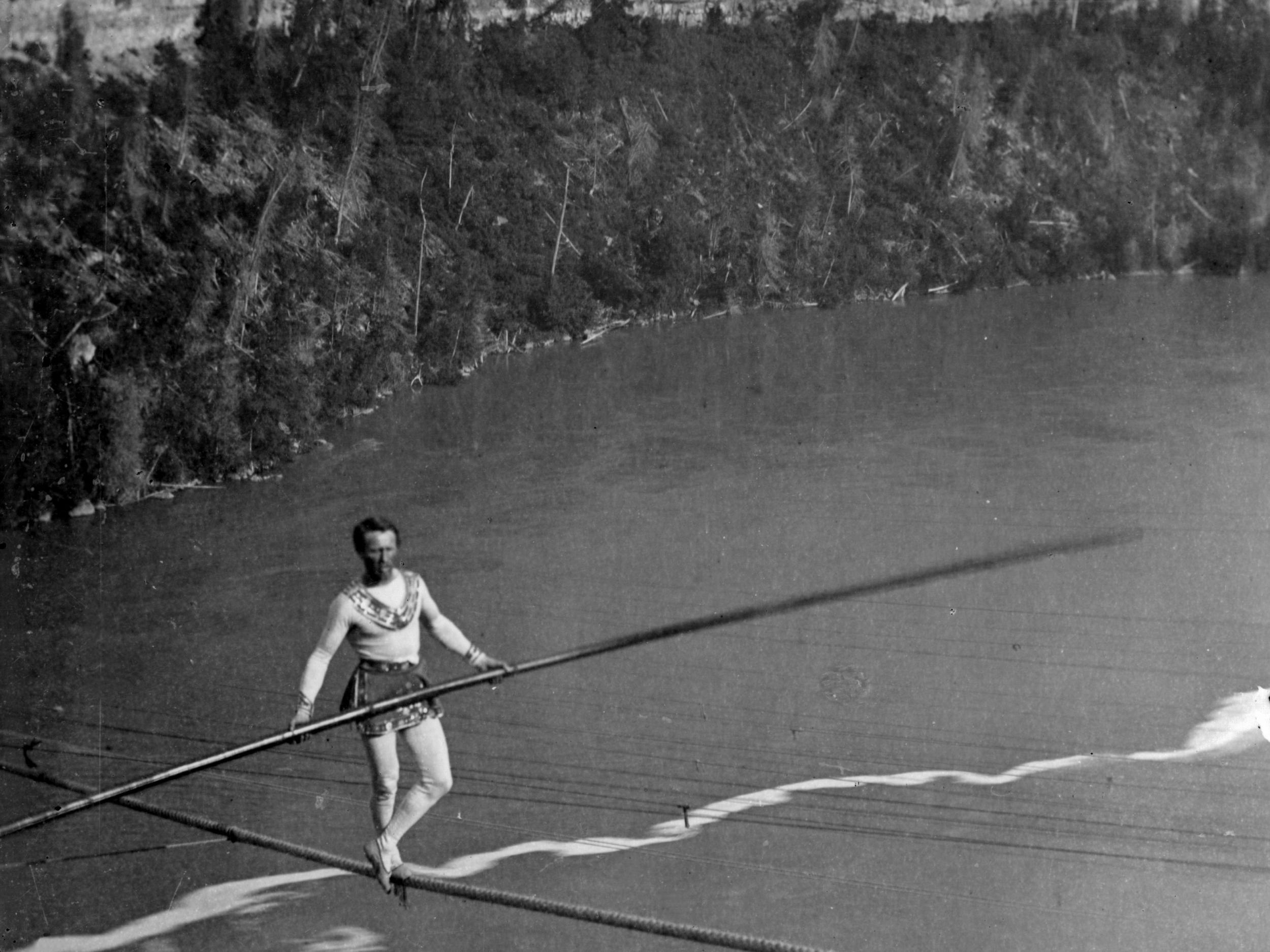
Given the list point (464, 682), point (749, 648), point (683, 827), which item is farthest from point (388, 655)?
point (749, 648)

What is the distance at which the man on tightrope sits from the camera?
12.1 feet

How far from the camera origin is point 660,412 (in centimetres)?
954

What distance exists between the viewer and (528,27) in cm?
Result: 911

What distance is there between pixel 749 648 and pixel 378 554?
5.40m

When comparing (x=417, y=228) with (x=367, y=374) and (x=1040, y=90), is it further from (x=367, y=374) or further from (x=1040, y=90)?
(x=1040, y=90)

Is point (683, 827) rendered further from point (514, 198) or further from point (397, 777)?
point (397, 777)

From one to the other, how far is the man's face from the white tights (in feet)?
1.16

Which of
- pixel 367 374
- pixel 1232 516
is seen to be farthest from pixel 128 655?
pixel 1232 516

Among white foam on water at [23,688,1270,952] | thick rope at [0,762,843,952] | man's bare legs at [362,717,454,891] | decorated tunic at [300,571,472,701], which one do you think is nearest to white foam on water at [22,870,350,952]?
white foam on water at [23,688,1270,952]

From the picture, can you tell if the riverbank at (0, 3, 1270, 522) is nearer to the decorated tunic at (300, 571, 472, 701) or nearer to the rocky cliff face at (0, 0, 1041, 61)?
the rocky cliff face at (0, 0, 1041, 61)

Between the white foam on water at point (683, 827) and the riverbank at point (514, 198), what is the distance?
8.45ft

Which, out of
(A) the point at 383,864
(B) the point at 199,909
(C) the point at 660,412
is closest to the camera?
(A) the point at 383,864

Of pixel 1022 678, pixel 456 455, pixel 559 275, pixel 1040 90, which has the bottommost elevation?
pixel 1022 678

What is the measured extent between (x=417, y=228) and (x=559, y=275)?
0.80 m
